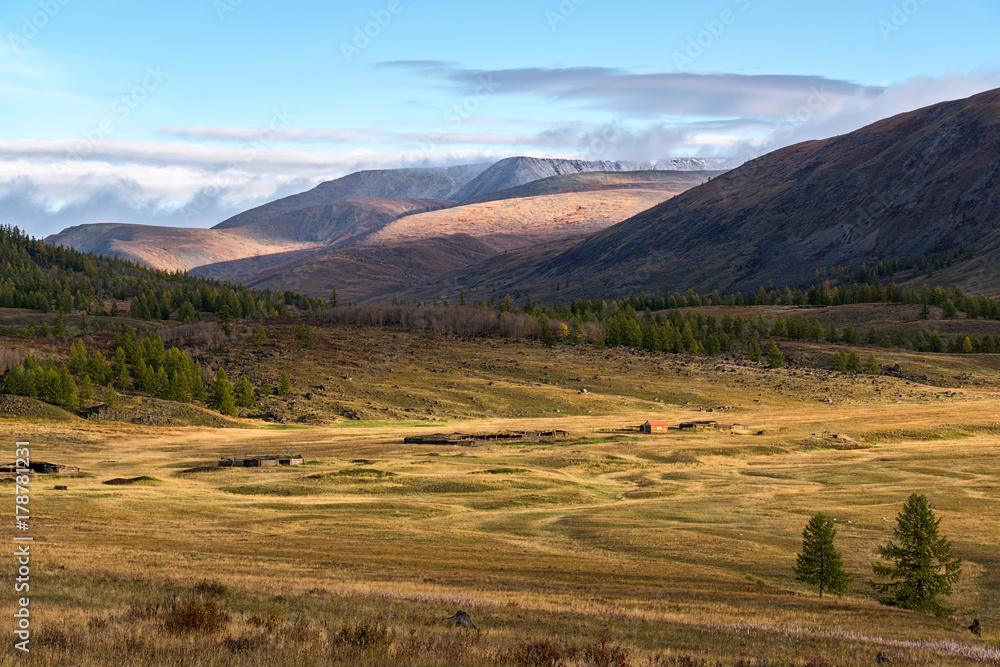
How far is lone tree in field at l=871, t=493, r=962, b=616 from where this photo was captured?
3559 centimetres

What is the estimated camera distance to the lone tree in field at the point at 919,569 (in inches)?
1401

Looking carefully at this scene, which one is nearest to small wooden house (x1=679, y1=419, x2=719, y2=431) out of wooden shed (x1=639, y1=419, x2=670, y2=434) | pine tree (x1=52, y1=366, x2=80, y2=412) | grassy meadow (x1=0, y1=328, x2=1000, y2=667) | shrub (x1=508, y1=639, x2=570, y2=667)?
wooden shed (x1=639, y1=419, x2=670, y2=434)

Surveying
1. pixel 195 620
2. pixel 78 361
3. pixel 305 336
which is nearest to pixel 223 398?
pixel 78 361

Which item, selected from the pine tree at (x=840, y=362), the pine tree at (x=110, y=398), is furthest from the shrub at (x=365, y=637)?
the pine tree at (x=840, y=362)

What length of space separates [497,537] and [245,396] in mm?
96185

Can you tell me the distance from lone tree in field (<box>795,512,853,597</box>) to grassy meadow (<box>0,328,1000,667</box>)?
1.20 metres

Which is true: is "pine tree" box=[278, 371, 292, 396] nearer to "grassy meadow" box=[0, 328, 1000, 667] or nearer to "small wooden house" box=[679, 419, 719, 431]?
"grassy meadow" box=[0, 328, 1000, 667]

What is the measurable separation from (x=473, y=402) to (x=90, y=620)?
124759 mm

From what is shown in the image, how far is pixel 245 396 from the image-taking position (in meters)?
135

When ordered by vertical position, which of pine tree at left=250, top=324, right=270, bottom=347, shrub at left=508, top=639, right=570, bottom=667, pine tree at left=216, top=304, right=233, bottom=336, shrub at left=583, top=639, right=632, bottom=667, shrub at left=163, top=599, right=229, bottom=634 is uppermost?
pine tree at left=216, top=304, right=233, bottom=336

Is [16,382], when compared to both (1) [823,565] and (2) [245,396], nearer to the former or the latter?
(2) [245,396]

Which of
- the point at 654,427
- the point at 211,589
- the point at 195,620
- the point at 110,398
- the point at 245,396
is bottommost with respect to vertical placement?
the point at 654,427

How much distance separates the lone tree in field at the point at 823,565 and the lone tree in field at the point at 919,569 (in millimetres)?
2005

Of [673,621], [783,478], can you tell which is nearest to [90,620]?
[673,621]
